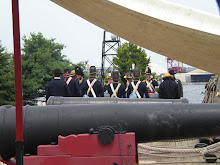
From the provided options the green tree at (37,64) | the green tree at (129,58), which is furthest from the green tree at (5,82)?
the green tree at (129,58)

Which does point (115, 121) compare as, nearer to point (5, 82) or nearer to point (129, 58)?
point (5, 82)

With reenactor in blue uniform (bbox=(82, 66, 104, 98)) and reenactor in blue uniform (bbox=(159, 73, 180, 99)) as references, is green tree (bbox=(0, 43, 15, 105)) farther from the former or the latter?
reenactor in blue uniform (bbox=(159, 73, 180, 99))

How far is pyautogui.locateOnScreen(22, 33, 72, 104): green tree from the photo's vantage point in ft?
66.9

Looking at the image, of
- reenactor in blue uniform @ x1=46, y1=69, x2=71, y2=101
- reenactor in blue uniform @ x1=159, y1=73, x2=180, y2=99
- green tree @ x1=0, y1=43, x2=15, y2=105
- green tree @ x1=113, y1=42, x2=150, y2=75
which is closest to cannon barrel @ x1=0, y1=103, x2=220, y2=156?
reenactor in blue uniform @ x1=46, y1=69, x2=71, y2=101

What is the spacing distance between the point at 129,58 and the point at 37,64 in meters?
12.2

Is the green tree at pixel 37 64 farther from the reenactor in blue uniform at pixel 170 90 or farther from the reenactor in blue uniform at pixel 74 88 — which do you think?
the reenactor in blue uniform at pixel 170 90

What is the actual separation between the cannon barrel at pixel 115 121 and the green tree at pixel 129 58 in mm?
28919

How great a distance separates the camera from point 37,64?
75.9 ft

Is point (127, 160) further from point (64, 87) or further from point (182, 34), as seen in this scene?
point (64, 87)

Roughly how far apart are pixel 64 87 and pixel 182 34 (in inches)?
119

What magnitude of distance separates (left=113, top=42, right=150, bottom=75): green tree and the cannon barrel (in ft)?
94.9

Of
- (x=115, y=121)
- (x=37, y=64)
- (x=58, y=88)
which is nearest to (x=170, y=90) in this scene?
(x=58, y=88)

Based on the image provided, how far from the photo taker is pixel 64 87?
26.0 feet

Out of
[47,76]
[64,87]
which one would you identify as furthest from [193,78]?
[64,87]
